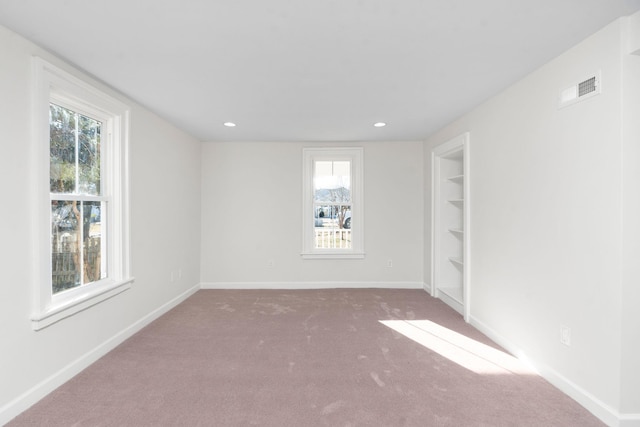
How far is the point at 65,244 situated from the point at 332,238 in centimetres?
362

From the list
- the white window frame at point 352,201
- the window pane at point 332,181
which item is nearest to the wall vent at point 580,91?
the white window frame at point 352,201

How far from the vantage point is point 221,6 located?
1729 millimetres

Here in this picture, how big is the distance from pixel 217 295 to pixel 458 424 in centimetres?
375

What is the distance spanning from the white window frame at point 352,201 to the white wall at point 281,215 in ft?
0.29

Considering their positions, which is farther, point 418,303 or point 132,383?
point 418,303

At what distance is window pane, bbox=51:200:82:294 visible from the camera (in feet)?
8.07

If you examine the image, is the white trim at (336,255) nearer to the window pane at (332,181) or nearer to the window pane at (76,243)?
the window pane at (332,181)

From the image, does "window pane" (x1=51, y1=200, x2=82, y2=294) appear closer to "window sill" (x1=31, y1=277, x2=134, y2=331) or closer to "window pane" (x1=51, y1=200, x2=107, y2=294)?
"window pane" (x1=51, y1=200, x2=107, y2=294)

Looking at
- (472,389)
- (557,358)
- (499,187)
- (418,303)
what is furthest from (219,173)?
(557,358)

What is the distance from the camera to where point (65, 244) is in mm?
2570

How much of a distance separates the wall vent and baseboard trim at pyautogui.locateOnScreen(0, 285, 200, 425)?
4.12 m

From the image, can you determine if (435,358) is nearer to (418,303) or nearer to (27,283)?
(418,303)

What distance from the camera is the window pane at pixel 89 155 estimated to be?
2721 mm

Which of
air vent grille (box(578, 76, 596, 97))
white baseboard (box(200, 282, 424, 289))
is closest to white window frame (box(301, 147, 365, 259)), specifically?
white baseboard (box(200, 282, 424, 289))
